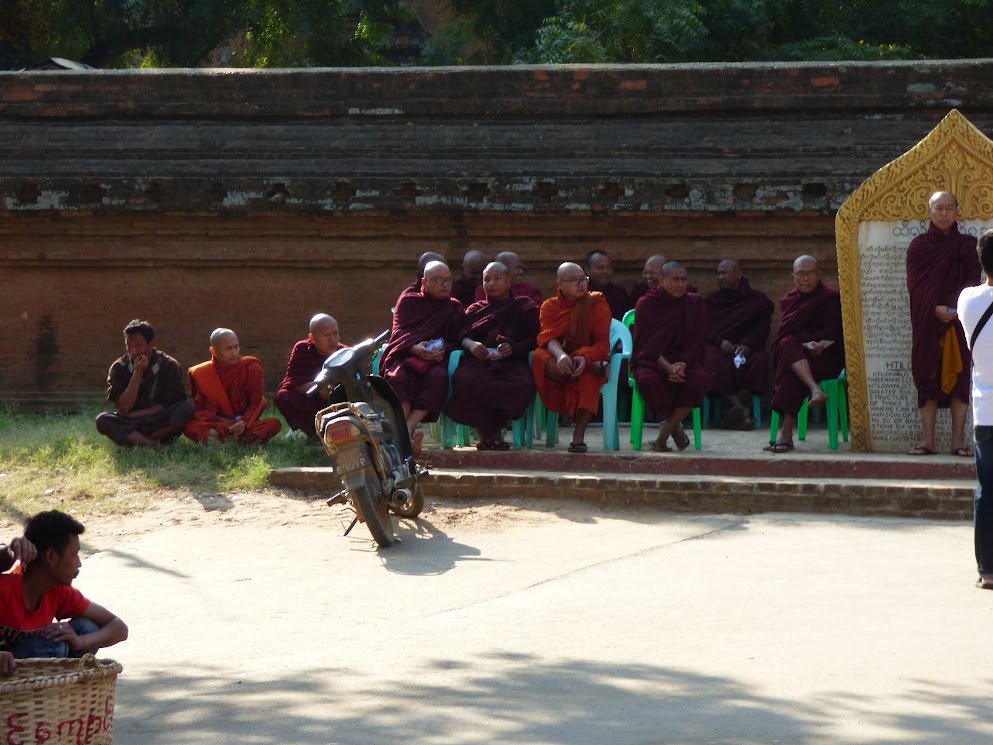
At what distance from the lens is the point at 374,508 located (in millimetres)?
7484

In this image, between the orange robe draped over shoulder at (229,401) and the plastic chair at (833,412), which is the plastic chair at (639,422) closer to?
the plastic chair at (833,412)

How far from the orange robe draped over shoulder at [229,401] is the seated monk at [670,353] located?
8.61ft

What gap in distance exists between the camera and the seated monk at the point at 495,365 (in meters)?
9.53

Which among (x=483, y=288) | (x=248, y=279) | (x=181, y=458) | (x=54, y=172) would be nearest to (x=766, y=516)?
(x=483, y=288)

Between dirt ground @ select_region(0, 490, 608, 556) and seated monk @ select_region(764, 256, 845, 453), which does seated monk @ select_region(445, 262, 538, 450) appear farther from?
seated monk @ select_region(764, 256, 845, 453)

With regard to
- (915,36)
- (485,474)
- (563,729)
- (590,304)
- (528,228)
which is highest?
(915,36)

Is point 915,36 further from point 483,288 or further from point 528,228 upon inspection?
point 483,288

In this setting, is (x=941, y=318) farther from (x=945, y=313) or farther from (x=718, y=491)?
(x=718, y=491)

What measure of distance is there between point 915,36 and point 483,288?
10872 mm

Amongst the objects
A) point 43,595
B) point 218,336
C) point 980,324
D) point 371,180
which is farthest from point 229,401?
point 43,595

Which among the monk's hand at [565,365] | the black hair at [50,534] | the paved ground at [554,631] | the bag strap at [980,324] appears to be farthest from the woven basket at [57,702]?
the monk's hand at [565,365]

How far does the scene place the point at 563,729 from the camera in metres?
4.26

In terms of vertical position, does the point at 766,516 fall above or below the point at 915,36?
below

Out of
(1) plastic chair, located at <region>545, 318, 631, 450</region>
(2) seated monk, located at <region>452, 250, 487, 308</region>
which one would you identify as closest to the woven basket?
(1) plastic chair, located at <region>545, 318, 631, 450</region>
